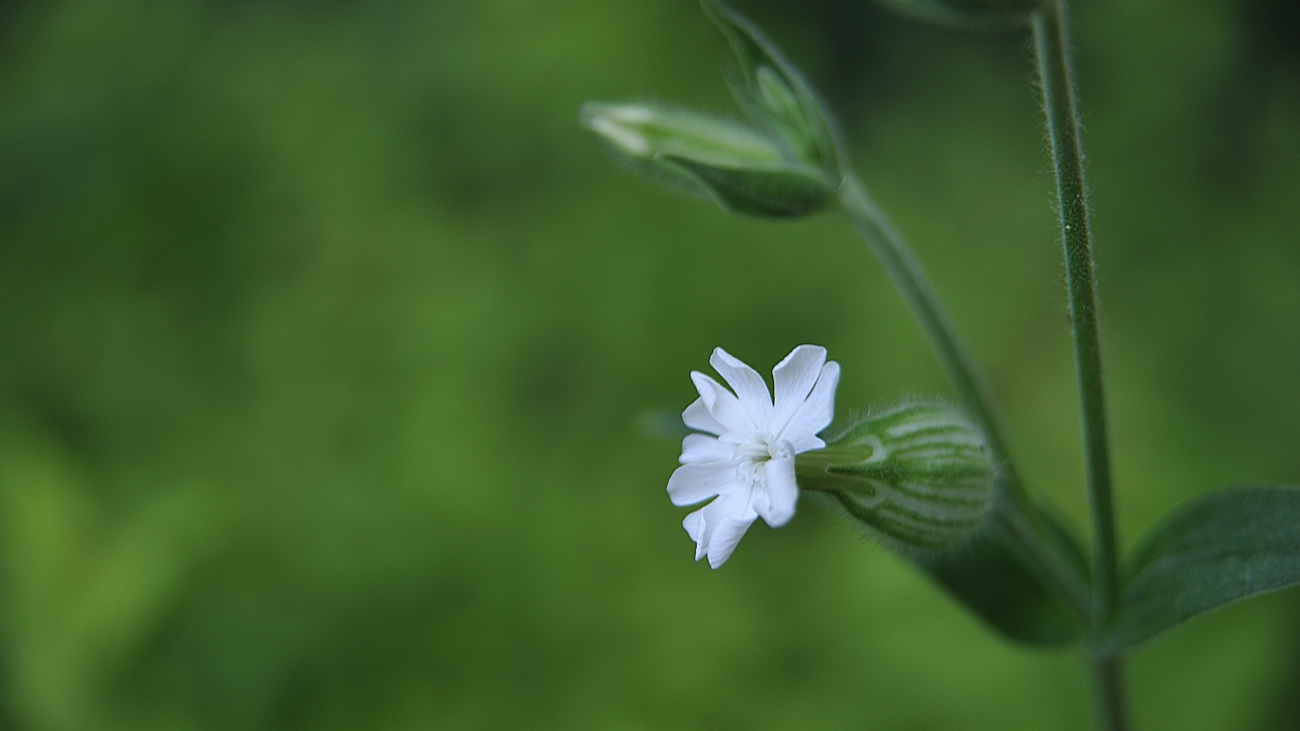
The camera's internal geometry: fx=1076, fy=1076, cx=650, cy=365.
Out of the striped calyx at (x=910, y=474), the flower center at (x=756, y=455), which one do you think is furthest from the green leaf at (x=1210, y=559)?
the flower center at (x=756, y=455)

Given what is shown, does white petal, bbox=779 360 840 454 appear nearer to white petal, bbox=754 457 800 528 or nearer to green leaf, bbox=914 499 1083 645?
white petal, bbox=754 457 800 528

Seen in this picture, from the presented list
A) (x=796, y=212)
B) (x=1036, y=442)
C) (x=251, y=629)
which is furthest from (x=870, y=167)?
(x=251, y=629)

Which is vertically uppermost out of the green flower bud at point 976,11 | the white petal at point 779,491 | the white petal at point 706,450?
the green flower bud at point 976,11

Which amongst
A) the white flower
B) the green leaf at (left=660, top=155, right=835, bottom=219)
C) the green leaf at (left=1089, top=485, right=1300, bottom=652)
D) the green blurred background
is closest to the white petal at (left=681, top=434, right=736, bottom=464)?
the white flower

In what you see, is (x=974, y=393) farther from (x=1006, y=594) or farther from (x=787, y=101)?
(x=787, y=101)

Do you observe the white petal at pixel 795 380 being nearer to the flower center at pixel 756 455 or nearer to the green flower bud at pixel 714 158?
the flower center at pixel 756 455
